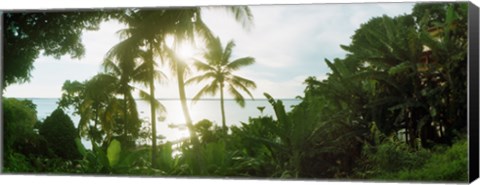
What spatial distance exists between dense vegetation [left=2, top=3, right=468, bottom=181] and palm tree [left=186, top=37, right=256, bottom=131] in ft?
0.05

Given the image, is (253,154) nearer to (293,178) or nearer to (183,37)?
(293,178)

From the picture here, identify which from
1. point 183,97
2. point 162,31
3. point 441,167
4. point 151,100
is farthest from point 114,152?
point 441,167

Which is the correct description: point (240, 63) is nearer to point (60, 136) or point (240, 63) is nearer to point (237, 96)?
point (237, 96)

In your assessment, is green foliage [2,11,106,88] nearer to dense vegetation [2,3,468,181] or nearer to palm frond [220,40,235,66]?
dense vegetation [2,3,468,181]

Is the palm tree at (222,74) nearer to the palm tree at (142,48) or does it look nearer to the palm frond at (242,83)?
the palm frond at (242,83)

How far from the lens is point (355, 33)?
10.3 m

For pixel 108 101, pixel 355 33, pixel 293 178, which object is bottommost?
pixel 293 178

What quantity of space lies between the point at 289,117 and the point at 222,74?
95 centimetres

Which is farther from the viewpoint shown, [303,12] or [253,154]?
[253,154]

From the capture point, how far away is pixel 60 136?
36.5 feet

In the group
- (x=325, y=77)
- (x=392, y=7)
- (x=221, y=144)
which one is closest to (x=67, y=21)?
(x=221, y=144)

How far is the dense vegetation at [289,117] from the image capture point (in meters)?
10.1

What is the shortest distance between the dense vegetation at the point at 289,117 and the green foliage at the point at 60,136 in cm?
2

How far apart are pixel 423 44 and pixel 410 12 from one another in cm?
42
